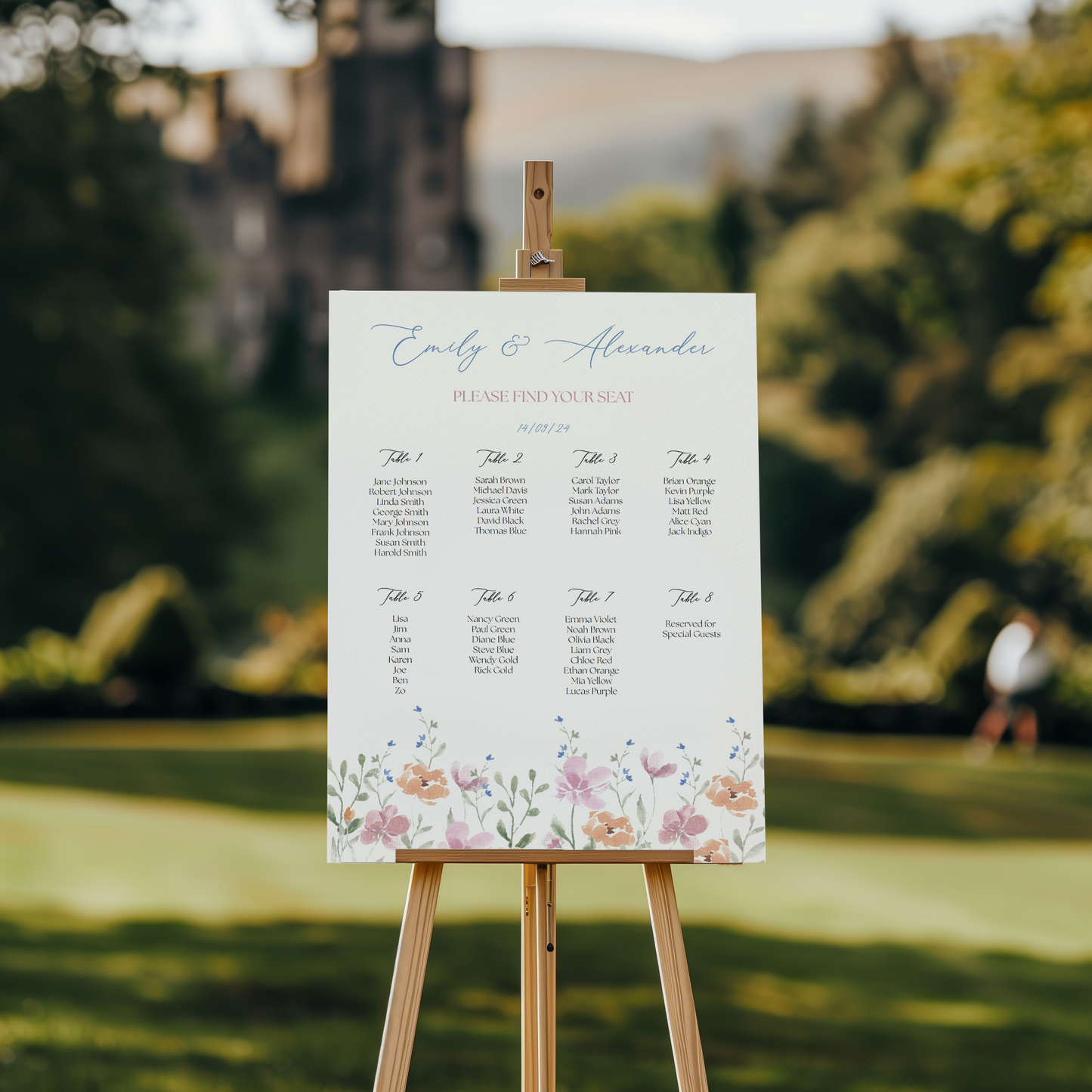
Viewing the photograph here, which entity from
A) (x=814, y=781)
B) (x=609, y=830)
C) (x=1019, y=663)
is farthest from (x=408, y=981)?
(x=1019, y=663)

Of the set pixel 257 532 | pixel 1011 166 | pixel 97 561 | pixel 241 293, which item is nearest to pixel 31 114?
pixel 97 561

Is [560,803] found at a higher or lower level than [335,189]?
lower

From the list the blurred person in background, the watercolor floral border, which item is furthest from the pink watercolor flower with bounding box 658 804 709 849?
the blurred person in background

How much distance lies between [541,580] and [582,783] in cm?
52

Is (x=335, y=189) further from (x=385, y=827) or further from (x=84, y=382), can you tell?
(x=385, y=827)

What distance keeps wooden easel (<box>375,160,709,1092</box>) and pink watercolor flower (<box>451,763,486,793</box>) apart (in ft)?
0.51

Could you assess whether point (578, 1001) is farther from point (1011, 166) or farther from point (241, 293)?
point (241, 293)

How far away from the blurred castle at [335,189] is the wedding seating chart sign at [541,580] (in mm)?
34161

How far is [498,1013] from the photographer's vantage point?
18.2 feet

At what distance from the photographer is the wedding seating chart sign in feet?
10.5

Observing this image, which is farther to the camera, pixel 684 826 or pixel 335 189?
pixel 335 189

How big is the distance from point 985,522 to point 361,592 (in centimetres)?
1807

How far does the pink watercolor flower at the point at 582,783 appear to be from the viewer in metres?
3.22

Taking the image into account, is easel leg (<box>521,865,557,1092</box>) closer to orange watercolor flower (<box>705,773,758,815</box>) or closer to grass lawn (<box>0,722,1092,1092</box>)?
orange watercolor flower (<box>705,773,758,815</box>)
